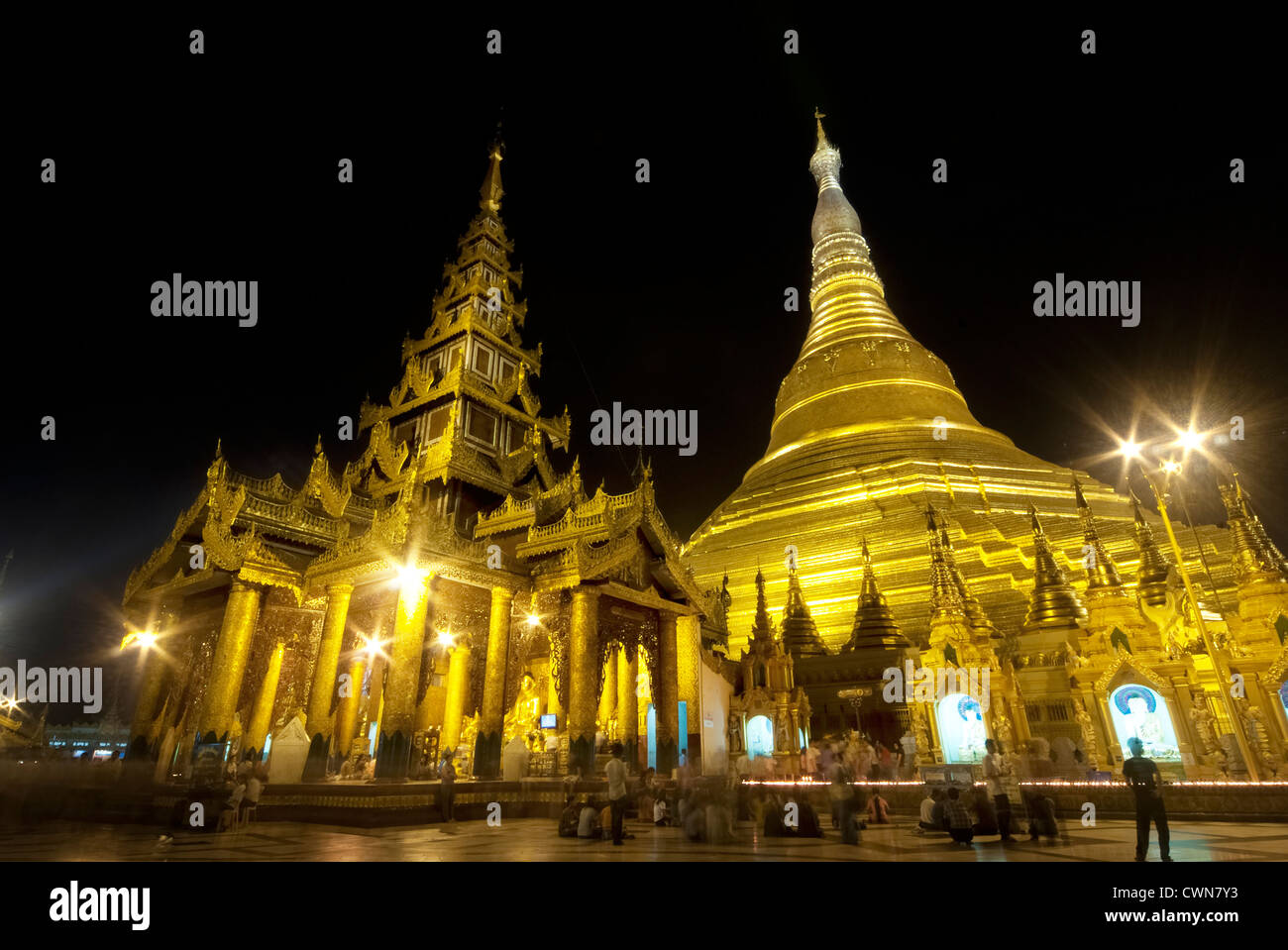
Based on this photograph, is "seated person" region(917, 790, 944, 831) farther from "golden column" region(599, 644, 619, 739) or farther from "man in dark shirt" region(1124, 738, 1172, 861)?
"golden column" region(599, 644, 619, 739)

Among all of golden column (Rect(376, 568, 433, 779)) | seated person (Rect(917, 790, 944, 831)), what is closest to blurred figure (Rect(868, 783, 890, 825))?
seated person (Rect(917, 790, 944, 831))

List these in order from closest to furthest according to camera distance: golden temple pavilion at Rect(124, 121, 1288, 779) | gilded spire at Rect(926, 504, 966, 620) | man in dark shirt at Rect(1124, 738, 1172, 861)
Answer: man in dark shirt at Rect(1124, 738, 1172, 861), golden temple pavilion at Rect(124, 121, 1288, 779), gilded spire at Rect(926, 504, 966, 620)

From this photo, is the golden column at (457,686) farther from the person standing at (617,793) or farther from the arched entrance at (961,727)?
the arched entrance at (961,727)

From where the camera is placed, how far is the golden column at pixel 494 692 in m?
11.8

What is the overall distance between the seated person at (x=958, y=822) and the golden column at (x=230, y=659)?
12.1 m

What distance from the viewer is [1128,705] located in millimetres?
13195

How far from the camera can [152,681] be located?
15086mm

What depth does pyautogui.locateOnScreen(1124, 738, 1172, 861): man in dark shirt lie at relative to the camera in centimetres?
544

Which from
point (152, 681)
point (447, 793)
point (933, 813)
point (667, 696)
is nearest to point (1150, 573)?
point (933, 813)

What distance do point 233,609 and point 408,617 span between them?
4.17m

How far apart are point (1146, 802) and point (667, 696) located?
9.96m

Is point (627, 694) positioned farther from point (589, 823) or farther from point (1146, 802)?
point (1146, 802)

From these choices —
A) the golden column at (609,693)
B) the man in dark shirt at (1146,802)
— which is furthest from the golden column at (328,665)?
the man in dark shirt at (1146,802)

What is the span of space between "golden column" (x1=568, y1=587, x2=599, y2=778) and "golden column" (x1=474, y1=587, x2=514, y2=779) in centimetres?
134
